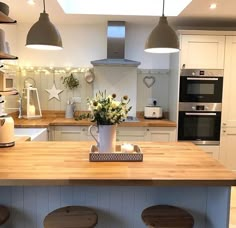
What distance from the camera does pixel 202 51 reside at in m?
3.67

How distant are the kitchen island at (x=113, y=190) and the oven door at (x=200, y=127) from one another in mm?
1689

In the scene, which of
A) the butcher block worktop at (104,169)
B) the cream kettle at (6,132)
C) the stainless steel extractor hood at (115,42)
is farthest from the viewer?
the stainless steel extractor hood at (115,42)

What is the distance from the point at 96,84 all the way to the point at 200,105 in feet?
5.34

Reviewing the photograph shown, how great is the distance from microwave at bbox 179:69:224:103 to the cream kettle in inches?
93.4

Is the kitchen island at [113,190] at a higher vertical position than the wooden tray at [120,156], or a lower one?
lower

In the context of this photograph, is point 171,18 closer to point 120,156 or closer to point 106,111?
point 106,111

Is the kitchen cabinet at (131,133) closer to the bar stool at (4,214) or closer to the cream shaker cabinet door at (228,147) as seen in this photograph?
the cream shaker cabinet door at (228,147)

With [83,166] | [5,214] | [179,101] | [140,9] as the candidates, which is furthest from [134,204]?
[140,9]

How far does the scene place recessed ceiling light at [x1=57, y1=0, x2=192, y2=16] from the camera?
3627mm

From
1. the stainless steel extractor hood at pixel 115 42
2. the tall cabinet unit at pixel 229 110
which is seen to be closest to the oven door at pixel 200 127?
the tall cabinet unit at pixel 229 110

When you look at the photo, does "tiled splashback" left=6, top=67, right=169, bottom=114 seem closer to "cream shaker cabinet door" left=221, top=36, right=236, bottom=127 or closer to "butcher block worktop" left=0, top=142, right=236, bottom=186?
"cream shaker cabinet door" left=221, top=36, right=236, bottom=127

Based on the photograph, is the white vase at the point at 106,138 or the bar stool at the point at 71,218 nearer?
the bar stool at the point at 71,218

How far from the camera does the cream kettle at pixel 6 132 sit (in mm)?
2170

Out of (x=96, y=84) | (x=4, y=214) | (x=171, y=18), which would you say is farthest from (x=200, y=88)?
(x=4, y=214)
